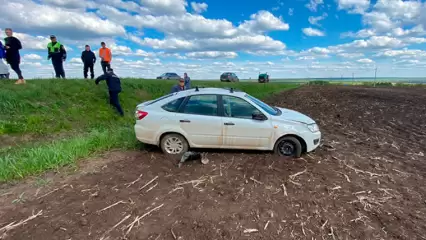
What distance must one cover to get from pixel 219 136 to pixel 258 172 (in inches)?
51.6

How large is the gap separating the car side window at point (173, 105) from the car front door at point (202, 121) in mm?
111

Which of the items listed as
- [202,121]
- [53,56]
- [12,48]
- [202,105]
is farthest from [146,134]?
[53,56]

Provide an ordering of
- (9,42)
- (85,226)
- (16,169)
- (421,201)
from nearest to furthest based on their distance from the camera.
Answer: (85,226), (421,201), (16,169), (9,42)

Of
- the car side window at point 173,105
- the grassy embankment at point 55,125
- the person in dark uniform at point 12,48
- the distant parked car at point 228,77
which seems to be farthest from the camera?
the distant parked car at point 228,77

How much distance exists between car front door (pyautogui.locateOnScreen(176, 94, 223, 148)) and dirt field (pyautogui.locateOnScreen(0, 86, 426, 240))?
361 mm

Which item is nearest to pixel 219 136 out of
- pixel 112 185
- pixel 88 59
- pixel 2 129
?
pixel 112 185

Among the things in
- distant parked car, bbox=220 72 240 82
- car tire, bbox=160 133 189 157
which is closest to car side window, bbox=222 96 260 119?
car tire, bbox=160 133 189 157

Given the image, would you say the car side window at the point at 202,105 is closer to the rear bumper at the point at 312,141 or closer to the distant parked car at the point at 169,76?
the rear bumper at the point at 312,141

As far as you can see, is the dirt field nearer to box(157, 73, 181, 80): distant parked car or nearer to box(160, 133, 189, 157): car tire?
box(160, 133, 189, 157): car tire

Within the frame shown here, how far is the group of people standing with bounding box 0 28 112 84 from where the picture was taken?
9336mm

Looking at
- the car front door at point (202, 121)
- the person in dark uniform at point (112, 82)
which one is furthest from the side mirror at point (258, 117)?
the person in dark uniform at point (112, 82)

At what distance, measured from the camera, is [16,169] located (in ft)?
15.8

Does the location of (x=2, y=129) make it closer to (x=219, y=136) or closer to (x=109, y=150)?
(x=109, y=150)

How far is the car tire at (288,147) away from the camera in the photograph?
223 inches
